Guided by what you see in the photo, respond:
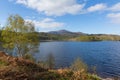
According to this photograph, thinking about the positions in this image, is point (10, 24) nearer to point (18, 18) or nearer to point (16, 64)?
point (18, 18)

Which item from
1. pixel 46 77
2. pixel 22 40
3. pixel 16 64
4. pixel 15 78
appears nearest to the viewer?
pixel 15 78

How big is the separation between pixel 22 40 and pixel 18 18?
7084mm

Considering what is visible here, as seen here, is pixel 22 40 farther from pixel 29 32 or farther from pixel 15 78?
pixel 15 78

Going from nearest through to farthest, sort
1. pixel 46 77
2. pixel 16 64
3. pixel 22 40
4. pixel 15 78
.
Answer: pixel 15 78 < pixel 46 77 < pixel 16 64 < pixel 22 40

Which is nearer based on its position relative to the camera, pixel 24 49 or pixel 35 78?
pixel 35 78

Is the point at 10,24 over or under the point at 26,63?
over

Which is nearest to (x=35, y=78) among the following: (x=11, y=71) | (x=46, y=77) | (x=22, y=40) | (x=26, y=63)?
(x=46, y=77)

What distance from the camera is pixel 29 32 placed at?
174 ft

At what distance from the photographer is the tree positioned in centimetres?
5081

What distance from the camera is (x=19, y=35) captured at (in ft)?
168

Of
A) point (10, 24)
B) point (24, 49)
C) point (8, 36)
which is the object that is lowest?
point (24, 49)

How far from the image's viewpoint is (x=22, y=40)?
167ft

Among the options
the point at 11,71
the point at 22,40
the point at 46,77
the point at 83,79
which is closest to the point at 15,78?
the point at 11,71

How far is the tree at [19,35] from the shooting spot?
5081 cm
